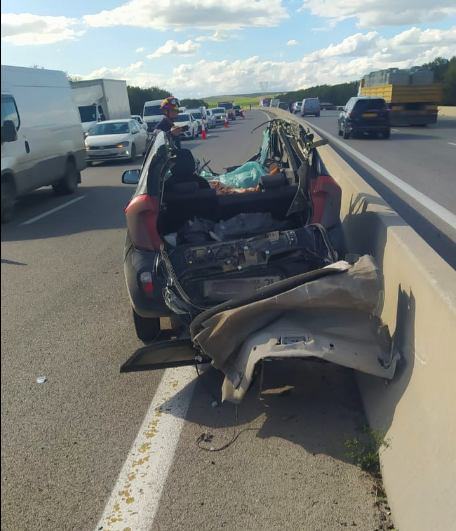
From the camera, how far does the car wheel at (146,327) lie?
4.67 meters

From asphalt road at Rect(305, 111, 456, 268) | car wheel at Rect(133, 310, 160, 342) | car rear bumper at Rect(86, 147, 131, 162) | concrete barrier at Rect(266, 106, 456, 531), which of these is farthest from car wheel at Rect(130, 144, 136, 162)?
concrete barrier at Rect(266, 106, 456, 531)

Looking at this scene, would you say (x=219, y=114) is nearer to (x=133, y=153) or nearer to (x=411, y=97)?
(x=411, y=97)

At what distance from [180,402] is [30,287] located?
3331 mm

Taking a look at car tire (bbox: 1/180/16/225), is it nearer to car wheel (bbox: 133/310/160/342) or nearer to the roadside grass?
car wheel (bbox: 133/310/160/342)

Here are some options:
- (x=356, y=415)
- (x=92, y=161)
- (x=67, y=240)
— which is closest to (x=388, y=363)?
(x=356, y=415)

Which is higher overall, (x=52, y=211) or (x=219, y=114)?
(x=52, y=211)

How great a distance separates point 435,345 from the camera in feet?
8.68

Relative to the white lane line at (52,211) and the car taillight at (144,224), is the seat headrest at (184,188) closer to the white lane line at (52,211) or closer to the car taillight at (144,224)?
the car taillight at (144,224)

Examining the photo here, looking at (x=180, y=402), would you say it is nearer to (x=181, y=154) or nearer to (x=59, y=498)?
(x=59, y=498)

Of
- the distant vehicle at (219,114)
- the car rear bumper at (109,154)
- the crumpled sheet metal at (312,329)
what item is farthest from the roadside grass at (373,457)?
the distant vehicle at (219,114)

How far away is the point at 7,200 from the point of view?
416 inches

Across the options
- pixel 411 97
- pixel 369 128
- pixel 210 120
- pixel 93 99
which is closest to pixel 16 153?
pixel 369 128

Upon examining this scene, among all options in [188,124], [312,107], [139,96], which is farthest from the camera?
[139,96]

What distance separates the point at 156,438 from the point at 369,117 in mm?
22712
